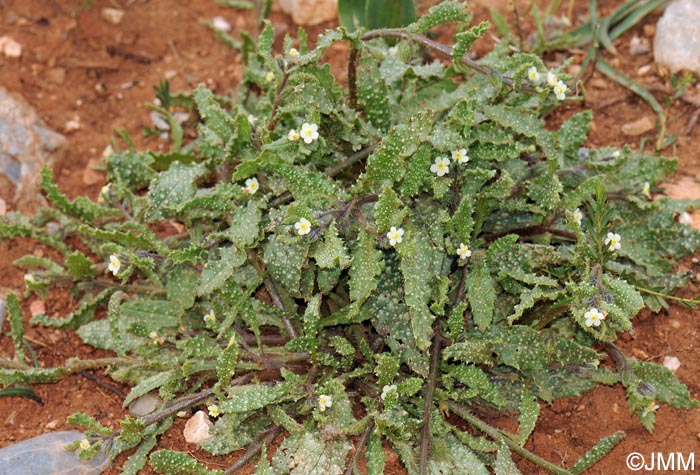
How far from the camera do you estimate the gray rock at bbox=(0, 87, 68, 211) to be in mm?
3975

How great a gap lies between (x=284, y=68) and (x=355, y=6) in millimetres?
921

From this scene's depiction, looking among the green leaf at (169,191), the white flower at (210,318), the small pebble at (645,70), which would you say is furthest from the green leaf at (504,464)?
the small pebble at (645,70)

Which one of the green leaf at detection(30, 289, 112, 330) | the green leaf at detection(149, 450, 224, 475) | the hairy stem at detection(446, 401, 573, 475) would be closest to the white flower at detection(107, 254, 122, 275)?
the green leaf at detection(30, 289, 112, 330)

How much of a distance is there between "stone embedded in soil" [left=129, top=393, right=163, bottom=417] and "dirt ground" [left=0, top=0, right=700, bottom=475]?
7 centimetres

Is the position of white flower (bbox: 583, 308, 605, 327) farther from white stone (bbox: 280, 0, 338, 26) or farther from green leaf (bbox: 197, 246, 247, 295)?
white stone (bbox: 280, 0, 338, 26)

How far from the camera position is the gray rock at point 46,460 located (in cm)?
295

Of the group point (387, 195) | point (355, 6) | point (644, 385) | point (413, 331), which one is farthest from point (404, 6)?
point (644, 385)

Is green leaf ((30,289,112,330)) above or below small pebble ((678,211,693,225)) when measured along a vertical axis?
below

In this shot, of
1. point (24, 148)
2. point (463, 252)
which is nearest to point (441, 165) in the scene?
point (463, 252)

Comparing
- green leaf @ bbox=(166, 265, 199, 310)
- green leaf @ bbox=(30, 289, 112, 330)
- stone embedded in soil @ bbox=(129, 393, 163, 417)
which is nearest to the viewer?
stone embedded in soil @ bbox=(129, 393, 163, 417)

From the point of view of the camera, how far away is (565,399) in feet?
10.5

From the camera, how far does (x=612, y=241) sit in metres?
3.03

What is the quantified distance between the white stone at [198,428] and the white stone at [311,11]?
2.42 m

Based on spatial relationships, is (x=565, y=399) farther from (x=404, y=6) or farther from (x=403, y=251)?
(x=404, y=6)
